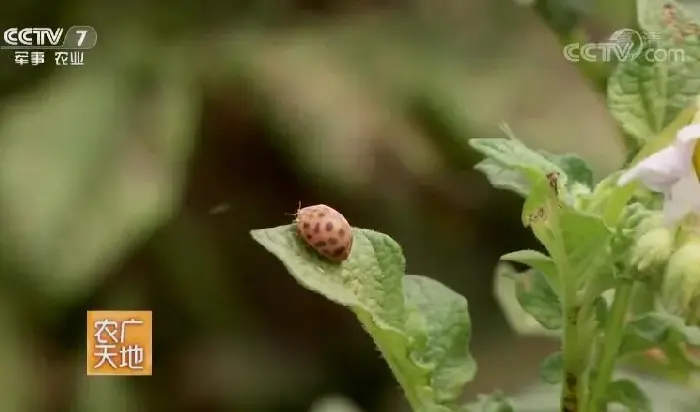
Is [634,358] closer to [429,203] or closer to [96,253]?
[429,203]

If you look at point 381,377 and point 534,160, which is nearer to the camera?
point 534,160

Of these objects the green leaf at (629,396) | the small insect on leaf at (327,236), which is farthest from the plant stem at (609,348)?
the small insect on leaf at (327,236)

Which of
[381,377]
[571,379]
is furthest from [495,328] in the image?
[571,379]

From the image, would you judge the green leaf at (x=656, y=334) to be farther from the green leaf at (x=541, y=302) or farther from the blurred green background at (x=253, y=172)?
the blurred green background at (x=253, y=172)

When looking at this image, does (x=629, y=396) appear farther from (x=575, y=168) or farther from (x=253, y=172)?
(x=253, y=172)

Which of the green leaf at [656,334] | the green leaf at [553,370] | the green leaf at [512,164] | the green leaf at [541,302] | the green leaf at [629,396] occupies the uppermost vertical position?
the green leaf at [512,164]

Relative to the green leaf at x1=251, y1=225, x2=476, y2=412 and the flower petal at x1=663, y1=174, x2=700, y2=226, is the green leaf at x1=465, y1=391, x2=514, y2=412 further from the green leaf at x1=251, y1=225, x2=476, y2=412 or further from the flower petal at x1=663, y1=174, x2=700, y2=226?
the flower petal at x1=663, y1=174, x2=700, y2=226
